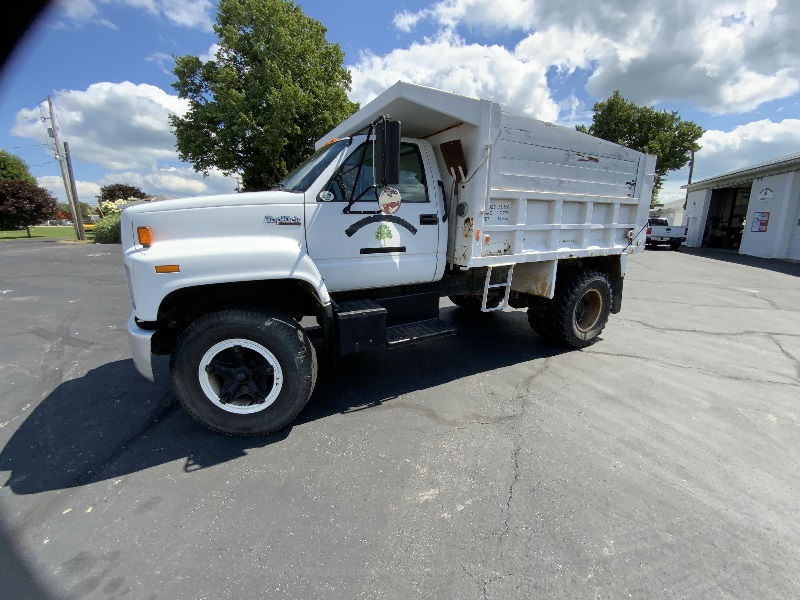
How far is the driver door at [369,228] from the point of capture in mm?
3348

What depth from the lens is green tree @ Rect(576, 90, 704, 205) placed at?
93.5ft

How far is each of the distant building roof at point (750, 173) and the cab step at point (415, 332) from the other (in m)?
20.5

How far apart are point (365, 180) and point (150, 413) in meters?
2.77

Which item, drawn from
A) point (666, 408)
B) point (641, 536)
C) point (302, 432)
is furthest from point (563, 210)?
point (302, 432)

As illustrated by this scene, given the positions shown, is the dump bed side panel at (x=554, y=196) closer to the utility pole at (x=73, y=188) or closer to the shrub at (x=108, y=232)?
the shrub at (x=108, y=232)

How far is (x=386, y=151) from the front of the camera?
115 inches

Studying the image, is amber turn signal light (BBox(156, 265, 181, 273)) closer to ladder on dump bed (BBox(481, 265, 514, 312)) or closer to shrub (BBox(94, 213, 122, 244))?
ladder on dump bed (BBox(481, 265, 514, 312))

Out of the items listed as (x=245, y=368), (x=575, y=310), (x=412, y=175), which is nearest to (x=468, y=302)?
(x=575, y=310)

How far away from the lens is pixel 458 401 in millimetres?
3543

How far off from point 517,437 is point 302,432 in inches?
66.5

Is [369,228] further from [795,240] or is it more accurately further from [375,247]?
[795,240]

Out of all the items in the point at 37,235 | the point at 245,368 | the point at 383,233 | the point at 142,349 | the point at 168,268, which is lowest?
the point at 37,235

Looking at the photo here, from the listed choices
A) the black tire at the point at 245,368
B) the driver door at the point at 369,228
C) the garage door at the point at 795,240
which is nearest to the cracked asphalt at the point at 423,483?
the black tire at the point at 245,368

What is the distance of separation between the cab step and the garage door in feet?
69.1
